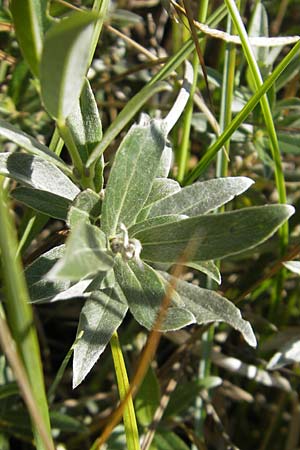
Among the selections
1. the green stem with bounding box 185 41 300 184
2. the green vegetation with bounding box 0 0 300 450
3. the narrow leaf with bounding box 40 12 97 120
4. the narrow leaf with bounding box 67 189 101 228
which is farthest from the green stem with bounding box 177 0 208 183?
the narrow leaf with bounding box 40 12 97 120

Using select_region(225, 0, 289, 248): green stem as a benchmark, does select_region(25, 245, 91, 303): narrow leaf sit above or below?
below

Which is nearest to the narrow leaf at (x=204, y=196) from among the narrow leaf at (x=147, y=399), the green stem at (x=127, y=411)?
the green stem at (x=127, y=411)

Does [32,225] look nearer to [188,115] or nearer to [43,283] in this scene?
[43,283]

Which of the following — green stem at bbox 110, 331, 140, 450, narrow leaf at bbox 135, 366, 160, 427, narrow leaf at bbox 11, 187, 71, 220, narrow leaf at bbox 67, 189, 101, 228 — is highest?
narrow leaf at bbox 67, 189, 101, 228

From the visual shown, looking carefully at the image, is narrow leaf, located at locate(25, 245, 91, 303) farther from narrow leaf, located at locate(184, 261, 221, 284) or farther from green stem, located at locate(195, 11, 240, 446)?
green stem, located at locate(195, 11, 240, 446)

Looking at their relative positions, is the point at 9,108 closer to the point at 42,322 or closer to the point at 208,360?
the point at 42,322

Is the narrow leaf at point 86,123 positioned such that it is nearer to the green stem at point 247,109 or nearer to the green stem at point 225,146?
the green stem at point 247,109

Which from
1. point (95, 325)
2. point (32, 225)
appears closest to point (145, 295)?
point (95, 325)
